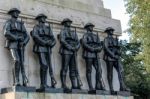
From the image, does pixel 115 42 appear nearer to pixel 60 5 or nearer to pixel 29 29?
pixel 60 5

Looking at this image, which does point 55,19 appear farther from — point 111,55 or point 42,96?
point 42,96

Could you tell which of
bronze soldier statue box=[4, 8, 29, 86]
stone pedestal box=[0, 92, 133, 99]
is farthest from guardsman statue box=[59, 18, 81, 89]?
bronze soldier statue box=[4, 8, 29, 86]

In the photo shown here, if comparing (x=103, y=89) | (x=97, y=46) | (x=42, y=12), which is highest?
(x=42, y=12)

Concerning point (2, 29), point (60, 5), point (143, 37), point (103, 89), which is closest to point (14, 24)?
point (2, 29)

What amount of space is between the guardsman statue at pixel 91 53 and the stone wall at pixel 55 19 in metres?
0.48

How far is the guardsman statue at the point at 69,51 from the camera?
50.6 feet

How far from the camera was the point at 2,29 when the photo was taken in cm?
1455

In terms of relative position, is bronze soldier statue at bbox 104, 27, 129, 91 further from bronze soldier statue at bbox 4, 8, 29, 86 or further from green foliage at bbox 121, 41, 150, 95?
green foliage at bbox 121, 41, 150, 95

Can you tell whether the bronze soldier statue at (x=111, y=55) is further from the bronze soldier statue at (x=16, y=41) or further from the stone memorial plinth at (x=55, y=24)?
the bronze soldier statue at (x=16, y=41)

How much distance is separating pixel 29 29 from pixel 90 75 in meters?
3.10

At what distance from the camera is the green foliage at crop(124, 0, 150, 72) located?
2302 cm

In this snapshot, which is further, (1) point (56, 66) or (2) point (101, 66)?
(2) point (101, 66)

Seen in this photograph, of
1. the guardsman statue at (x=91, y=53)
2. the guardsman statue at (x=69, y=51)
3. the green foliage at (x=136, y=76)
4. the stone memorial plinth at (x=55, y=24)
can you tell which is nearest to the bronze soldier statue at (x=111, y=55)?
the stone memorial plinth at (x=55, y=24)

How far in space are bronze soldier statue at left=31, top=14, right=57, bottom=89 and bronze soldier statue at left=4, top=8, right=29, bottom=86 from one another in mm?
499
